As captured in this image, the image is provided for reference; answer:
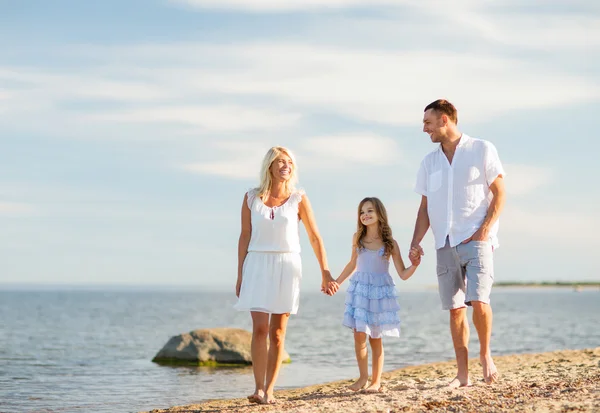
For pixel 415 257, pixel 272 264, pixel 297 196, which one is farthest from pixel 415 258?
pixel 272 264

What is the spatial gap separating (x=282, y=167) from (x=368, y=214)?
1.16m

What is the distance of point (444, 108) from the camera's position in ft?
24.8

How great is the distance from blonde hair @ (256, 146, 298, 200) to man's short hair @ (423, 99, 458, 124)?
1.45m

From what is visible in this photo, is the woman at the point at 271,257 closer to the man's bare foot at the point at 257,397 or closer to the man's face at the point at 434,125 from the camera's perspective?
the man's bare foot at the point at 257,397

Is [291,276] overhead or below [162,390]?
overhead

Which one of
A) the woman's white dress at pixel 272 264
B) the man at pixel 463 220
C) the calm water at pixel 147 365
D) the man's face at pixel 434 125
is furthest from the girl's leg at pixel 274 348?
the calm water at pixel 147 365

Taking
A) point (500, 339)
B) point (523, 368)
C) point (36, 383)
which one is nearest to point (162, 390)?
point (36, 383)

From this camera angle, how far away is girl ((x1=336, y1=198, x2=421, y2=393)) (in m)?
8.02

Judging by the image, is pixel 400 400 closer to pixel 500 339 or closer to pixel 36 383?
pixel 36 383

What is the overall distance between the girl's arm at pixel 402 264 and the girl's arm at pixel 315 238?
0.75 meters

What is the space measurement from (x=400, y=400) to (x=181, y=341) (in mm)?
10256

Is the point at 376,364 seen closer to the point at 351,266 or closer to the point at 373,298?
the point at 373,298

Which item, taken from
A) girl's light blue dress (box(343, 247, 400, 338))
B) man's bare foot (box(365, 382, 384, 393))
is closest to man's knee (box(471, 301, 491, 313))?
girl's light blue dress (box(343, 247, 400, 338))

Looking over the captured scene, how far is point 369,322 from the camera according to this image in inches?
317
